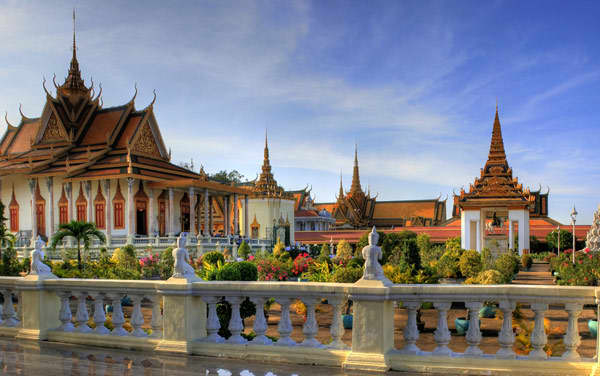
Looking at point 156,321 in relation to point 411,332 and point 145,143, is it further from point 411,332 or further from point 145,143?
point 145,143

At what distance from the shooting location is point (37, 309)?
7848 millimetres

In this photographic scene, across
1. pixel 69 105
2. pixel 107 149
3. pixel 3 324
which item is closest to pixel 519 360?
pixel 3 324

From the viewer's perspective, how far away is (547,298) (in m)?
5.46

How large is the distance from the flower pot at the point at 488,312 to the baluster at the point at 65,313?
9.45 m

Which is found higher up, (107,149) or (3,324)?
(107,149)

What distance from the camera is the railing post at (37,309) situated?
25.7 feet

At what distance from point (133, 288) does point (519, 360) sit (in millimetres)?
4677

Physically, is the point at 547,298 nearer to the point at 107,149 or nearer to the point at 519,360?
the point at 519,360

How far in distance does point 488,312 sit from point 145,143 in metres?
29.7

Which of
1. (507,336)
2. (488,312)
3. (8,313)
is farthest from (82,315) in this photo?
(488,312)

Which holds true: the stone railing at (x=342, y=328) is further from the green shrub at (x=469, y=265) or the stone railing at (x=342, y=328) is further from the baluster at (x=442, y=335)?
the green shrub at (x=469, y=265)

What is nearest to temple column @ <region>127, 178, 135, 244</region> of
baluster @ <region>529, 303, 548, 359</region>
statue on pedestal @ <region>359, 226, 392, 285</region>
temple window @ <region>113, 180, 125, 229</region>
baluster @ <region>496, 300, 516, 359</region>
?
temple window @ <region>113, 180, 125, 229</region>

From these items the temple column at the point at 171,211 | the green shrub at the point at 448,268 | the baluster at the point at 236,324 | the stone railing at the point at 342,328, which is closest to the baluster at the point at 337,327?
the stone railing at the point at 342,328

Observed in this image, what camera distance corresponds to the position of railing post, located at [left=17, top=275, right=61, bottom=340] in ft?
25.7
